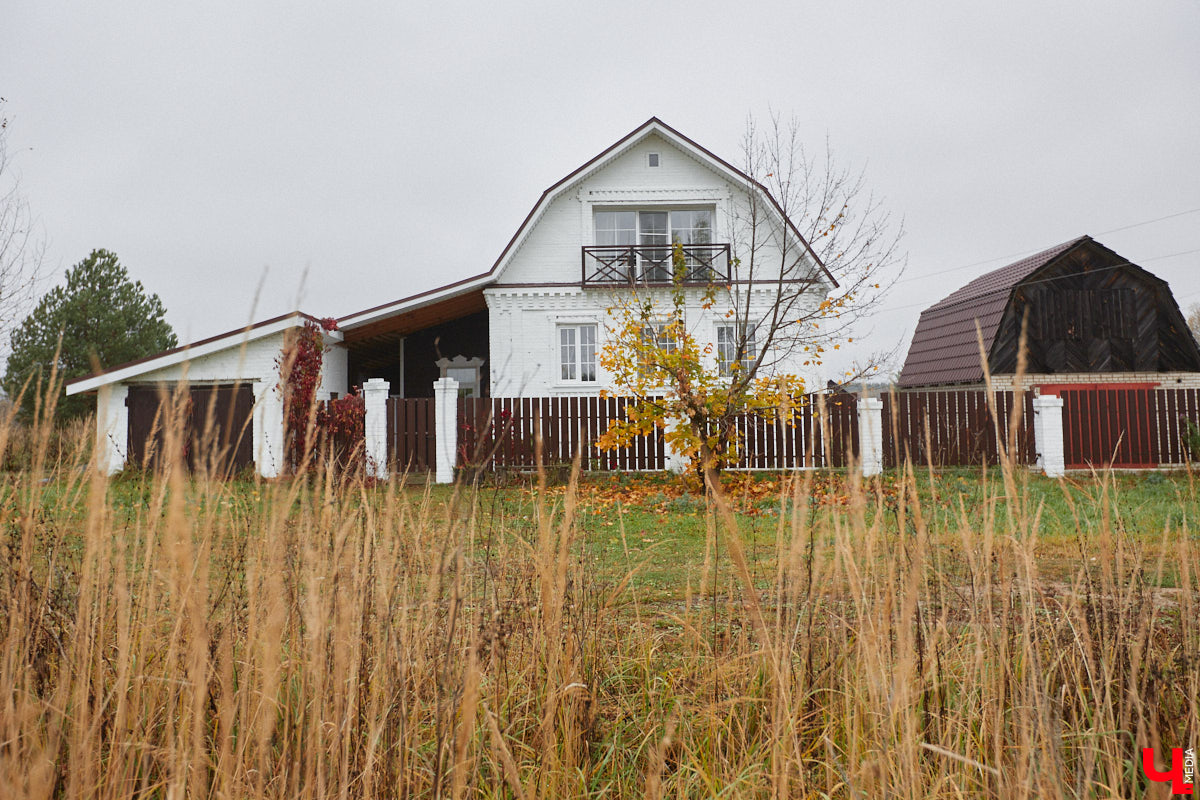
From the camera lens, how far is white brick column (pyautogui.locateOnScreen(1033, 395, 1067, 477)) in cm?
1345

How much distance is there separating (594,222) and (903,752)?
1617 centimetres

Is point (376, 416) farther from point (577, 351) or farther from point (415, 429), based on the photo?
point (577, 351)

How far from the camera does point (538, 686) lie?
92.4 inches

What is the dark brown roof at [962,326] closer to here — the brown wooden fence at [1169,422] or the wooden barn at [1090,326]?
the wooden barn at [1090,326]

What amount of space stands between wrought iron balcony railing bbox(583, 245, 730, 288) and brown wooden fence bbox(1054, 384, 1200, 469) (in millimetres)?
7575

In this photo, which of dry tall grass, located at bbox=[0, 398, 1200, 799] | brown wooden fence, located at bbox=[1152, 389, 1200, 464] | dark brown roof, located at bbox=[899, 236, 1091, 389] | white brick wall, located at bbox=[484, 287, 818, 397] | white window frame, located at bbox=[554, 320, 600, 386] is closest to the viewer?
dry tall grass, located at bbox=[0, 398, 1200, 799]

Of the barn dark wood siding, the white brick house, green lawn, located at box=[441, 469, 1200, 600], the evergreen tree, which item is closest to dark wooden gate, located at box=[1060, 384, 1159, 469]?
green lawn, located at box=[441, 469, 1200, 600]

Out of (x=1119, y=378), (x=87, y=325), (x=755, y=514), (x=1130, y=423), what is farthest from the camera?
(x=87, y=325)

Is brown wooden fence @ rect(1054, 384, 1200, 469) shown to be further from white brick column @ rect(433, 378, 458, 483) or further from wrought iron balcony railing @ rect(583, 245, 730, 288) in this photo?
white brick column @ rect(433, 378, 458, 483)

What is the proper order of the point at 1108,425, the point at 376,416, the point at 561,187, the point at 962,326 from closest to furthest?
the point at 376,416 < the point at 1108,425 < the point at 561,187 < the point at 962,326

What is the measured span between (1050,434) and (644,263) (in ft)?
29.1

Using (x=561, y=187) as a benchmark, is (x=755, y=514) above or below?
below

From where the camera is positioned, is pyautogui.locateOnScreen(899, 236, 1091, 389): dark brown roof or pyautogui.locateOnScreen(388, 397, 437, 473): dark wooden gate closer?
pyautogui.locateOnScreen(388, 397, 437, 473): dark wooden gate

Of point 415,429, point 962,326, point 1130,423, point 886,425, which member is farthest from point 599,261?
point 1130,423
